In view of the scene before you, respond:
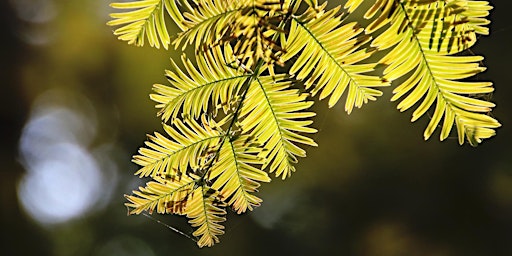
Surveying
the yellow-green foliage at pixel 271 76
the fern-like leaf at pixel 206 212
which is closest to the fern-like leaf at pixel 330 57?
the yellow-green foliage at pixel 271 76

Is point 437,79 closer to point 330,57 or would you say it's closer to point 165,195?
point 330,57

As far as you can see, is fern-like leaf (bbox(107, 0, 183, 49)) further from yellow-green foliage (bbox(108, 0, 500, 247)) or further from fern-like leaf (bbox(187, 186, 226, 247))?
fern-like leaf (bbox(187, 186, 226, 247))

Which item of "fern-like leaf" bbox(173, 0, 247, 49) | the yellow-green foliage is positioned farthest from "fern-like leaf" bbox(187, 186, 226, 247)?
"fern-like leaf" bbox(173, 0, 247, 49)

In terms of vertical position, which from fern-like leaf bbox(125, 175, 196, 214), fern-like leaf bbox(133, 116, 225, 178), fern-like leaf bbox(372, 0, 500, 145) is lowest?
fern-like leaf bbox(125, 175, 196, 214)

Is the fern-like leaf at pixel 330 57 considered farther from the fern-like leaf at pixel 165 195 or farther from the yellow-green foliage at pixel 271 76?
the fern-like leaf at pixel 165 195

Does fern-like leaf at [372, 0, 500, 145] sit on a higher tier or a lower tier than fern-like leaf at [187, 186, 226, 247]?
higher

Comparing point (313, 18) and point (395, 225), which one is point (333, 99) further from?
point (395, 225)

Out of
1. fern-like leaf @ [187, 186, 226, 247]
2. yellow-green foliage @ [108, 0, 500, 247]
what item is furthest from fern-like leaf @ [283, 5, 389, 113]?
fern-like leaf @ [187, 186, 226, 247]

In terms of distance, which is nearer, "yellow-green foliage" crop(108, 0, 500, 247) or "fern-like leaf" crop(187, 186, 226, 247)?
"yellow-green foliage" crop(108, 0, 500, 247)
